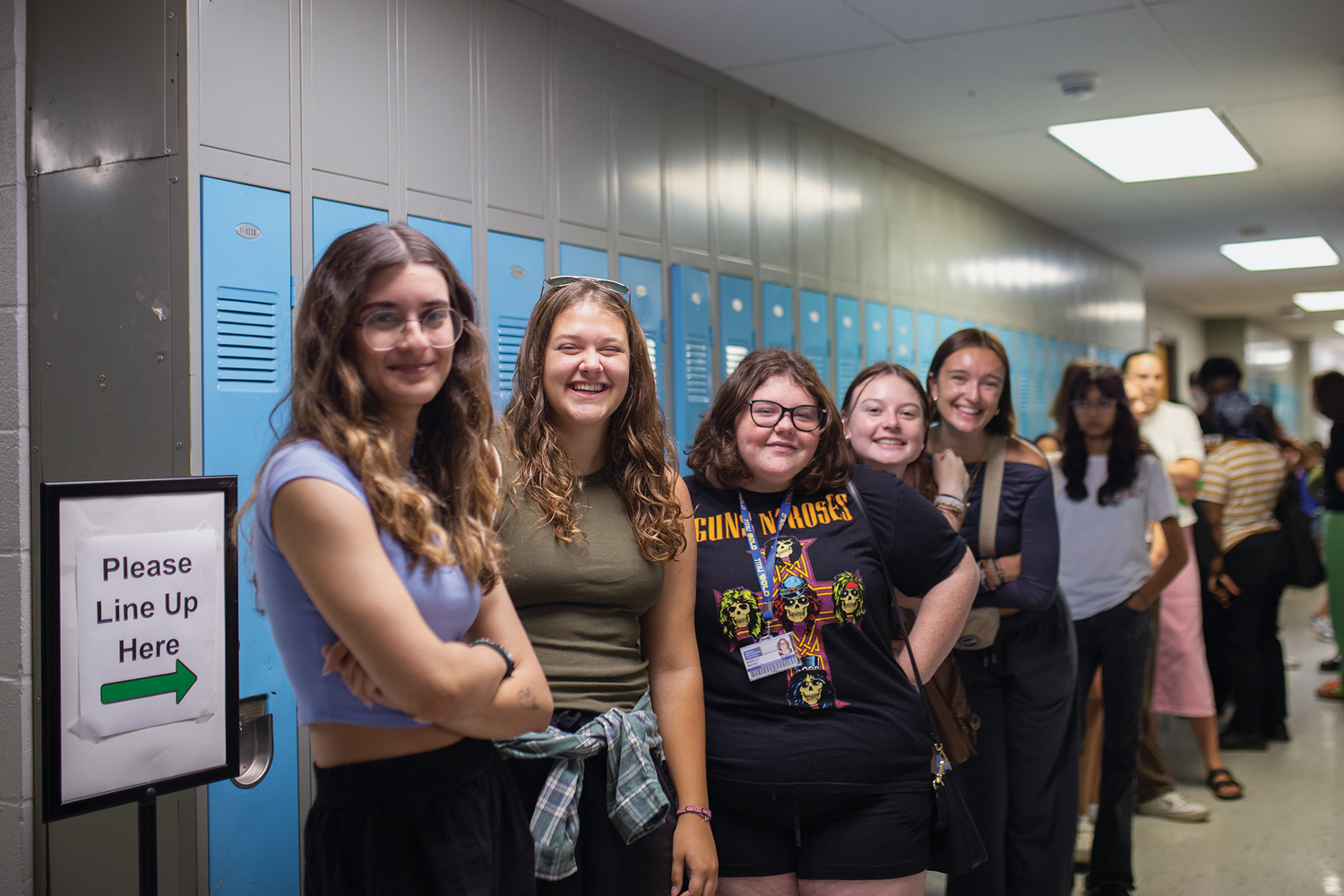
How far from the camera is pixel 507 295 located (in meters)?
3.07

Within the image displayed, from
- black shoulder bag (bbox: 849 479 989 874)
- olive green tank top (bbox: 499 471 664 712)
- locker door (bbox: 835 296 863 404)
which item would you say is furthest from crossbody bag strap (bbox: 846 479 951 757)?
locker door (bbox: 835 296 863 404)

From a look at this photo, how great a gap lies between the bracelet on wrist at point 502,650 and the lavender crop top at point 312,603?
0.04 m

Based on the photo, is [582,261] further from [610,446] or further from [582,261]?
[610,446]

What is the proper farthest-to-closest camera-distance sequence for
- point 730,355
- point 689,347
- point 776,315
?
point 776,315, point 730,355, point 689,347

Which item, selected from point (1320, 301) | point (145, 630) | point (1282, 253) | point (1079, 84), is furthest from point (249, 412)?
point (1320, 301)

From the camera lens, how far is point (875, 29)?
370 cm

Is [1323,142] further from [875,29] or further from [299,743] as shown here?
[299,743]

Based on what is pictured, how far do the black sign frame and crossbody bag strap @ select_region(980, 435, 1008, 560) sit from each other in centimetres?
163

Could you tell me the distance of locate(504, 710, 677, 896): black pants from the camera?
150cm

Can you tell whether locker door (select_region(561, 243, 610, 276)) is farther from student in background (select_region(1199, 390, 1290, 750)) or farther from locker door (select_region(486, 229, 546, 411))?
student in background (select_region(1199, 390, 1290, 750))

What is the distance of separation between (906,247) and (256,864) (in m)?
4.31

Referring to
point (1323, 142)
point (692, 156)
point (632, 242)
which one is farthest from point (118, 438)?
point (1323, 142)

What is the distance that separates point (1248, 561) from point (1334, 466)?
874mm

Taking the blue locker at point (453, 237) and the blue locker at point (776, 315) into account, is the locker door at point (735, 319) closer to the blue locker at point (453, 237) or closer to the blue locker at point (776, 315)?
the blue locker at point (776, 315)
